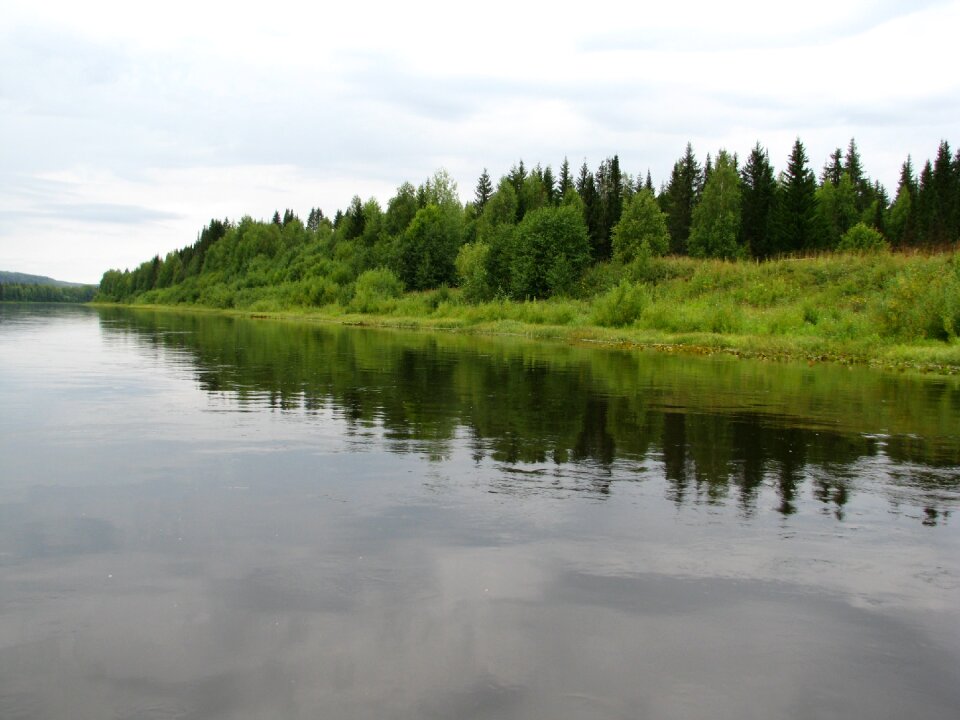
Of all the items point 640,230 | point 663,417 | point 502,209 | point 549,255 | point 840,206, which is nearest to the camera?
point 663,417

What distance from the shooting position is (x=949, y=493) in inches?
406

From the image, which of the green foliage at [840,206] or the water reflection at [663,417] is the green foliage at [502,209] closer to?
the green foliage at [840,206]

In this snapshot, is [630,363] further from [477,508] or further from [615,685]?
[615,685]

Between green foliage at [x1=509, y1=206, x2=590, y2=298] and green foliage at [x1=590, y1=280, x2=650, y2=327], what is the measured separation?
2310 centimetres

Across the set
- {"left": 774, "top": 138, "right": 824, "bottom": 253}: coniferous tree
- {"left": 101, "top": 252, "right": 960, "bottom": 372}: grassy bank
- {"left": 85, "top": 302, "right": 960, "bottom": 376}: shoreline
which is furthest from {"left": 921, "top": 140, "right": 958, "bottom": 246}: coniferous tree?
{"left": 85, "top": 302, "right": 960, "bottom": 376}: shoreline

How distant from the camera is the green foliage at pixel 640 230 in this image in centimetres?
7594

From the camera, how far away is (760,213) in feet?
273

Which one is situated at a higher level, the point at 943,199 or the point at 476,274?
the point at 943,199

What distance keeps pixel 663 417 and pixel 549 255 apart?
197 feet

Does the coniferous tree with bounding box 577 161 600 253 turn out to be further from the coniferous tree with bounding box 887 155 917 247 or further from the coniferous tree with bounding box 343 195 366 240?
the coniferous tree with bounding box 343 195 366 240

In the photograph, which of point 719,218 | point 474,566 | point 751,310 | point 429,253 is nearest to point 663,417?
point 474,566

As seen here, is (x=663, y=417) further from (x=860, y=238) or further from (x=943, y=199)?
(x=943, y=199)

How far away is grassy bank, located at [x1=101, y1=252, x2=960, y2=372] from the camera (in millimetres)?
32906

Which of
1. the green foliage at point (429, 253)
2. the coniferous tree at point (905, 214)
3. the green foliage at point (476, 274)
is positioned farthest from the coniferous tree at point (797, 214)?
the green foliage at point (429, 253)
